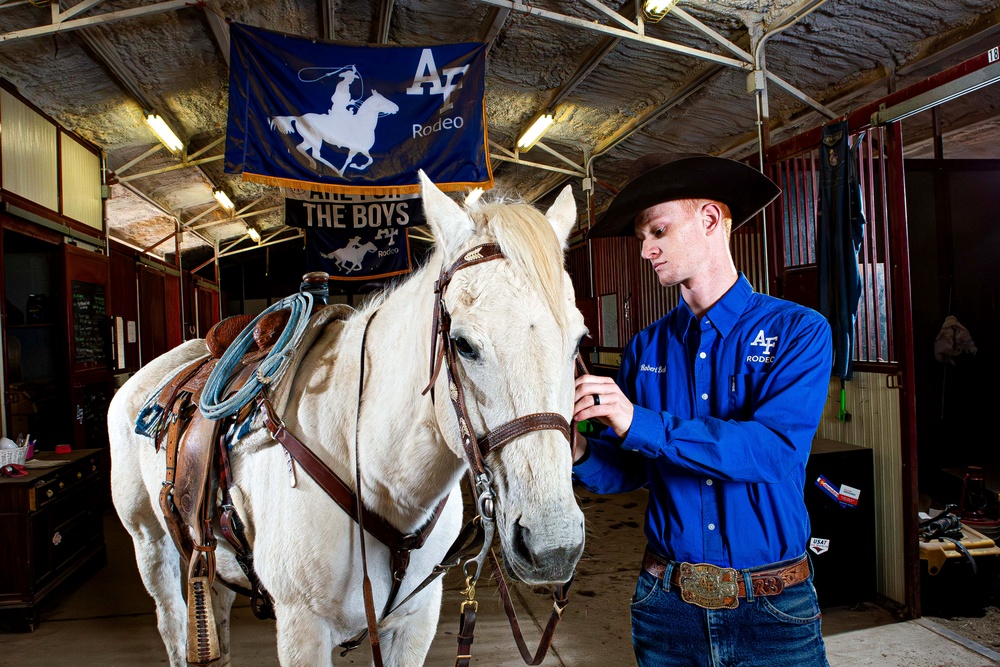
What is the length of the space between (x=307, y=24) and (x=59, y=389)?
416 centimetres

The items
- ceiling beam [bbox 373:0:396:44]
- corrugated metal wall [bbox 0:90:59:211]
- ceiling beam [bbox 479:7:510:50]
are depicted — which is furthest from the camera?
ceiling beam [bbox 373:0:396:44]

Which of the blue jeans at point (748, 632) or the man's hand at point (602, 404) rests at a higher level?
the man's hand at point (602, 404)

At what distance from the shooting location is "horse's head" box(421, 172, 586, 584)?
3.03 feet

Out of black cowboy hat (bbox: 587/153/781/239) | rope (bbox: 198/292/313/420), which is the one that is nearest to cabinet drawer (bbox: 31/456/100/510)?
rope (bbox: 198/292/313/420)

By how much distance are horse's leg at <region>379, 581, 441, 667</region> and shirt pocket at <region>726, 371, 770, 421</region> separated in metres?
1.08

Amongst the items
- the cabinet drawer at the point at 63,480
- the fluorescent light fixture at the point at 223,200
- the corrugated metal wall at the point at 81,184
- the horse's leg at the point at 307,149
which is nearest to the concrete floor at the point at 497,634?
the cabinet drawer at the point at 63,480

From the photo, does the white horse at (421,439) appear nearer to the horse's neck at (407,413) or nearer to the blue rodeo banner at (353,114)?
the horse's neck at (407,413)

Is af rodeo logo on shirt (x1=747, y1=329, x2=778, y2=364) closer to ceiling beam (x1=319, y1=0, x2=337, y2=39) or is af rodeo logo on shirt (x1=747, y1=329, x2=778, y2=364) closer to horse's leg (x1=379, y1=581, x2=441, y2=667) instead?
horse's leg (x1=379, y1=581, x2=441, y2=667)

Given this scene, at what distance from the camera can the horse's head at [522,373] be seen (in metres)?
0.92

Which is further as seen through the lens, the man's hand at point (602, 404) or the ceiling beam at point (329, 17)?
the ceiling beam at point (329, 17)

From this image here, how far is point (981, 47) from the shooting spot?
4.09 metres

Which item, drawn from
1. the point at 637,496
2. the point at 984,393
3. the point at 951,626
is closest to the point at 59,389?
the point at 637,496

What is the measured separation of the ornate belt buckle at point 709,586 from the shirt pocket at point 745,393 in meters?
0.33

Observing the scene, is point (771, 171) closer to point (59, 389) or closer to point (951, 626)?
point (951, 626)
